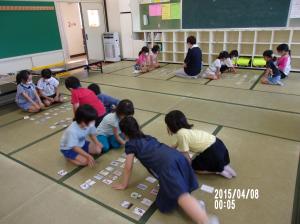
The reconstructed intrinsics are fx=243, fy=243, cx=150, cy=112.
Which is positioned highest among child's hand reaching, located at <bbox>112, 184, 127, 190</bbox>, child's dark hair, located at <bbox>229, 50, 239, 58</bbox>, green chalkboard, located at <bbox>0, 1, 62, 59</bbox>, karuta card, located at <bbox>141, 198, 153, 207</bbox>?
green chalkboard, located at <bbox>0, 1, 62, 59</bbox>

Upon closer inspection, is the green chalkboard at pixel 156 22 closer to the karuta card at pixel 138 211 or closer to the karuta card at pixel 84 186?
the karuta card at pixel 84 186

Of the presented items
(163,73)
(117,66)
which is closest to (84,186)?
(163,73)

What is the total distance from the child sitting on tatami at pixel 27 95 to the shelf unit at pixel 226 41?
4.01 metres

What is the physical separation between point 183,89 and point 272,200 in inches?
116

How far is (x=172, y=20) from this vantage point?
Answer: 644 centimetres

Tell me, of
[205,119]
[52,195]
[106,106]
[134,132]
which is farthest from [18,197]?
[205,119]

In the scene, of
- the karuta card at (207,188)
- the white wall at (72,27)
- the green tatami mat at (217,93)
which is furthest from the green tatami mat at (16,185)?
the white wall at (72,27)

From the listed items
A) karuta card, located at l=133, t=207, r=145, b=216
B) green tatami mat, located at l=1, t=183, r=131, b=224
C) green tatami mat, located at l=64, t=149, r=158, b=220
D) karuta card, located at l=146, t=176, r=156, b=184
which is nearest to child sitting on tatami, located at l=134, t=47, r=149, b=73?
green tatami mat, located at l=64, t=149, r=158, b=220

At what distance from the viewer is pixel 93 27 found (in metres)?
7.49

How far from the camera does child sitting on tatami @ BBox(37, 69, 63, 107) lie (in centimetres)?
398

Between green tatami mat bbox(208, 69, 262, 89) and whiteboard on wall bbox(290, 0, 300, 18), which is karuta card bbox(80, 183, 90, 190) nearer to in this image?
green tatami mat bbox(208, 69, 262, 89)

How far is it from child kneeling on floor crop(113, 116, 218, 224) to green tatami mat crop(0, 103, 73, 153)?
1.69 metres

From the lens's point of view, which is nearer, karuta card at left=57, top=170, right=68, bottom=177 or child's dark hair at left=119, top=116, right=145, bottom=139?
child's dark hair at left=119, top=116, right=145, bottom=139

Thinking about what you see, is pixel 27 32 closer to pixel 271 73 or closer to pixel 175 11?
pixel 175 11
